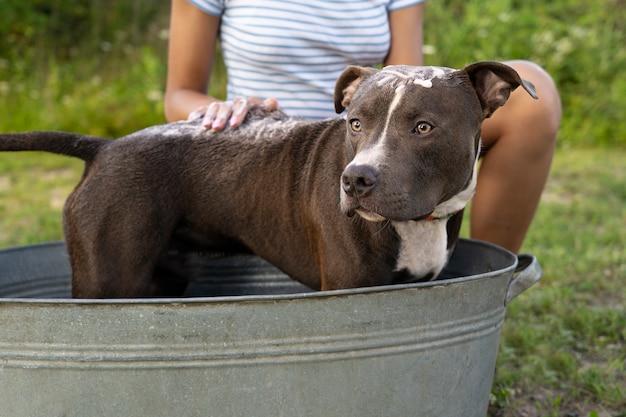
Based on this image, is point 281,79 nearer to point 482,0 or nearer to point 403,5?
point 403,5

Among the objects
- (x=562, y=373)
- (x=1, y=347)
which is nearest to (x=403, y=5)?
(x=562, y=373)

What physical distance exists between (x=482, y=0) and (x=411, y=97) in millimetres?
6883

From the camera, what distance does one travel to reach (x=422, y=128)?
214 centimetres

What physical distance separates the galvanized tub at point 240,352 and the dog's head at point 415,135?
0.86 ft

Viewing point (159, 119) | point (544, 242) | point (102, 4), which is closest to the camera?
point (544, 242)

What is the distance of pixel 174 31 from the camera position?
3.26 metres

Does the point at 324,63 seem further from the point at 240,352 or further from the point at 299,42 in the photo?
the point at 240,352

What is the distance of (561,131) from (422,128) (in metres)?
5.98

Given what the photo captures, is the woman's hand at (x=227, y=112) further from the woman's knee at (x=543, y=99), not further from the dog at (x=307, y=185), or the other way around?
the woman's knee at (x=543, y=99)

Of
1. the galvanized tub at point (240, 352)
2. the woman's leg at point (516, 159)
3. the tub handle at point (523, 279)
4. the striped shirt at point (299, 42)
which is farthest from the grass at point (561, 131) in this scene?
the striped shirt at point (299, 42)

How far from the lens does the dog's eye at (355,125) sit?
2234mm

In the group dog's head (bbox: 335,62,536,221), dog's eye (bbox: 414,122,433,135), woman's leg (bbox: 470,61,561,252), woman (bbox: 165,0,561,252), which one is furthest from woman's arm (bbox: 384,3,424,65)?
dog's eye (bbox: 414,122,433,135)

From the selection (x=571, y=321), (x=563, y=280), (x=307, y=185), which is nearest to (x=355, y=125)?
(x=307, y=185)

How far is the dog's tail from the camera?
99.7 inches
